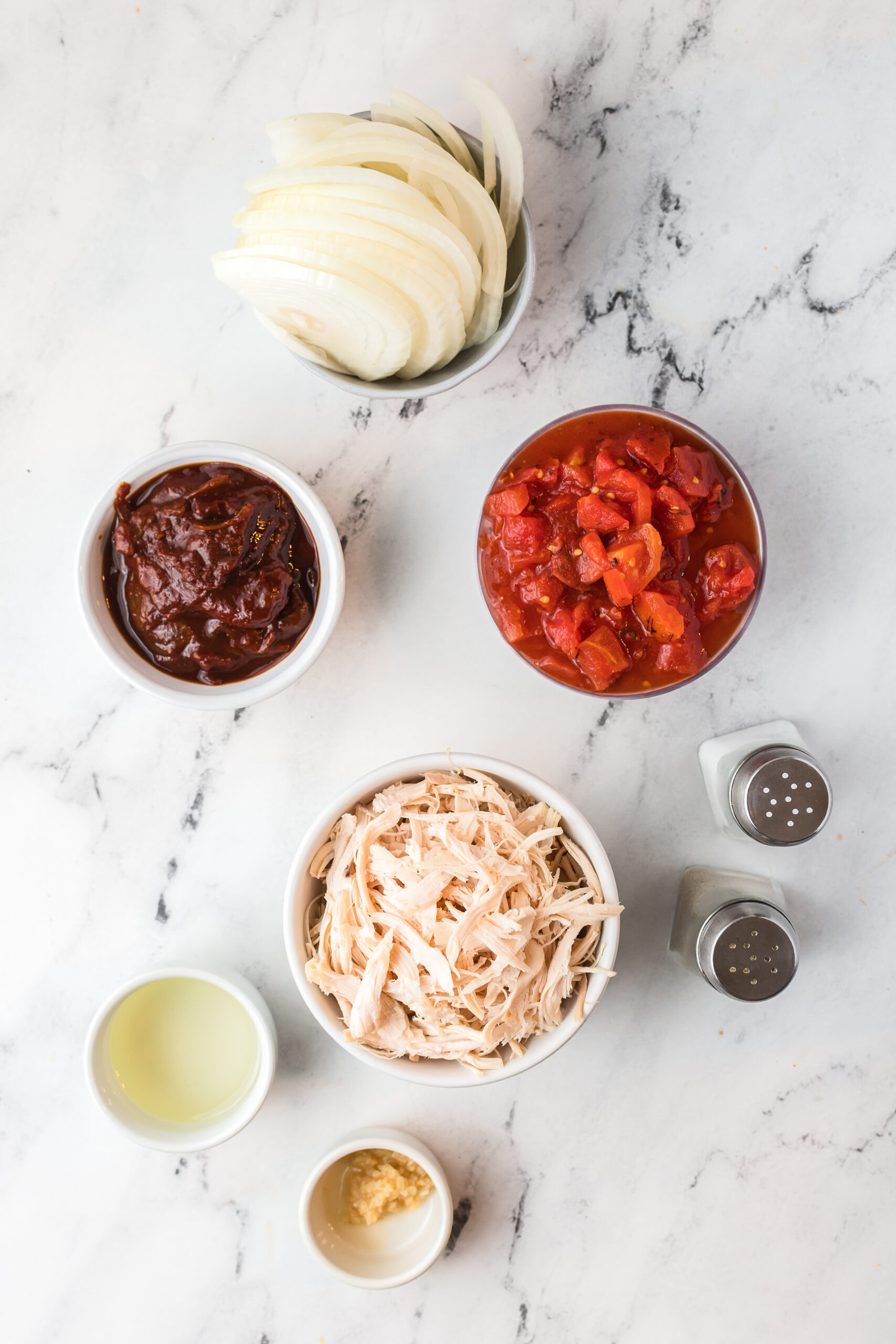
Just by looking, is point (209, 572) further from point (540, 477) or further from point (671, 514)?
point (671, 514)

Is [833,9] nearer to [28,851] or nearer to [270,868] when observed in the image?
[270,868]

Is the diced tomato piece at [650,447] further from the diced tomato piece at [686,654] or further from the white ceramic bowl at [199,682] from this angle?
the white ceramic bowl at [199,682]

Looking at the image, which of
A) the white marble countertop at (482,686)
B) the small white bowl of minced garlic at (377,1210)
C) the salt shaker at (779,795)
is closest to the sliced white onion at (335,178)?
the white marble countertop at (482,686)

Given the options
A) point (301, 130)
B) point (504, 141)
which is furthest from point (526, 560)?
point (301, 130)

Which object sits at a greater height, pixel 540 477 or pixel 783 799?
pixel 540 477

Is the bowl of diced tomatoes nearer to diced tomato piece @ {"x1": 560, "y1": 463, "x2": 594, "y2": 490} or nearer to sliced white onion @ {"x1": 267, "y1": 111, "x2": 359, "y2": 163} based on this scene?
diced tomato piece @ {"x1": 560, "y1": 463, "x2": 594, "y2": 490}

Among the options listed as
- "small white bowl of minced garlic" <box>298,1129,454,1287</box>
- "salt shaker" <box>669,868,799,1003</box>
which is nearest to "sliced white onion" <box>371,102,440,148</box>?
"salt shaker" <box>669,868,799,1003</box>
